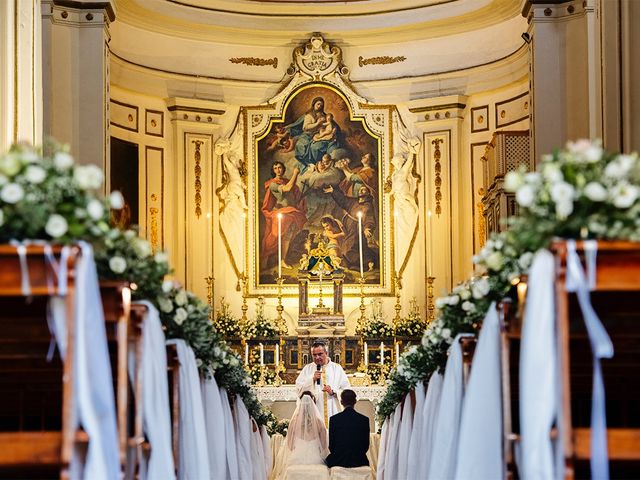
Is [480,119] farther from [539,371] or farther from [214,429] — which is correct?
[539,371]

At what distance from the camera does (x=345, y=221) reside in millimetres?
19391

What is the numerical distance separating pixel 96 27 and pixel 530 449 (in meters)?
9.83

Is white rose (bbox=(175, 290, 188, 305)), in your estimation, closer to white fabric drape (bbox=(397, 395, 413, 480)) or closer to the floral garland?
the floral garland

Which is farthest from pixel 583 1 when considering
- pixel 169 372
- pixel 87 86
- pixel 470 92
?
pixel 169 372

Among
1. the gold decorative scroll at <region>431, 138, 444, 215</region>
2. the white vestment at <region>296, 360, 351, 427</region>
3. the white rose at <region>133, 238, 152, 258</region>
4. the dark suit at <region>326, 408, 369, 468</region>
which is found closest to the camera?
the white rose at <region>133, 238, 152, 258</region>

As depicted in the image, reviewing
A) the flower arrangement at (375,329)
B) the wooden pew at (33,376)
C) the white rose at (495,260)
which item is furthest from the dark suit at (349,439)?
the flower arrangement at (375,329)

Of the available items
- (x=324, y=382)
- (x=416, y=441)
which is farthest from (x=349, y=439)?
(x=324, y=382)

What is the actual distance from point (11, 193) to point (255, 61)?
13.8 m

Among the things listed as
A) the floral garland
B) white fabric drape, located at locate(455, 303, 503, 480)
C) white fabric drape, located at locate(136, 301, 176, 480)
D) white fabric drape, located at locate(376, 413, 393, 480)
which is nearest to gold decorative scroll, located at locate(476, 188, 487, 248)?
white fabric drape, located at locate(376, 413, 393, 480)

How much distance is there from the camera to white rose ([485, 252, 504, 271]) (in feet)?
25.4

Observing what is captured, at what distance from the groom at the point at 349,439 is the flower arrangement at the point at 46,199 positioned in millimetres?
6407

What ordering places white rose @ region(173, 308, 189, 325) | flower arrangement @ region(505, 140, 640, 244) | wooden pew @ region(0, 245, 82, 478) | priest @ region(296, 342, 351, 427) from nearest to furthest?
wooden pew @ region(0, 245, 82, 478) < flower arrangement @ region(505, 140, 640, 244) < white rose @ region(173, 308, 189, 325) < priest @ region(296, 342, 351, 427)

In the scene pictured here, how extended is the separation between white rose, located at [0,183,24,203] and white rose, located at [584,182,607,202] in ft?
9.11

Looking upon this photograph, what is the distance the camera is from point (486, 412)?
731cm
